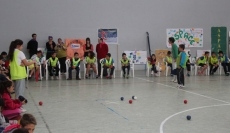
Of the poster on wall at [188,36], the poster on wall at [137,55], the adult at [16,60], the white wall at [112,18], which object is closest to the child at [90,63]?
the white wall at [112,18]

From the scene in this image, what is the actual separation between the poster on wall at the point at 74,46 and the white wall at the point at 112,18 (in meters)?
0.48

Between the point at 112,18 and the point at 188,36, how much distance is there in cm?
472

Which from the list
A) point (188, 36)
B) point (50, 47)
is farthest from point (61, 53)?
point (188, 36)

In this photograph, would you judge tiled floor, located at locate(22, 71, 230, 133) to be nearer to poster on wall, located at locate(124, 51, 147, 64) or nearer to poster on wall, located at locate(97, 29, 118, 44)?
poster on wall, located at locate(124, 51, 147, 64)

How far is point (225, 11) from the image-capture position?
22.5 meters

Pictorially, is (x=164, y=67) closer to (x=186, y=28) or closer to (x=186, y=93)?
(x=186, y=28)

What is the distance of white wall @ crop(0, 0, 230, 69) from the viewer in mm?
19781

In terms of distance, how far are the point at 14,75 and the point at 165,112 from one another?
11.4 ft

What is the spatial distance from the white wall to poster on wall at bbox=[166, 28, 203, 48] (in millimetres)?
262

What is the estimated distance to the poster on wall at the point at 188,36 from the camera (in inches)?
867

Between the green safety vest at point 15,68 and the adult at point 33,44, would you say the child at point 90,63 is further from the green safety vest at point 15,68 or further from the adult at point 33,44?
the green safety vest at point 15,68

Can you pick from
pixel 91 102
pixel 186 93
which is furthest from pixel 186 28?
pixel 91 102

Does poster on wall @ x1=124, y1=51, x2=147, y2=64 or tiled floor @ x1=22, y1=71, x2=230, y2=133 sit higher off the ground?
poster on wall @ x1=124, y1=51, x2=147, y2=64

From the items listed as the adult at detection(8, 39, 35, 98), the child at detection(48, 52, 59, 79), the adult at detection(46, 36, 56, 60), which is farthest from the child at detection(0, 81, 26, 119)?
the adult at detection(46, 36, 56, 60)
